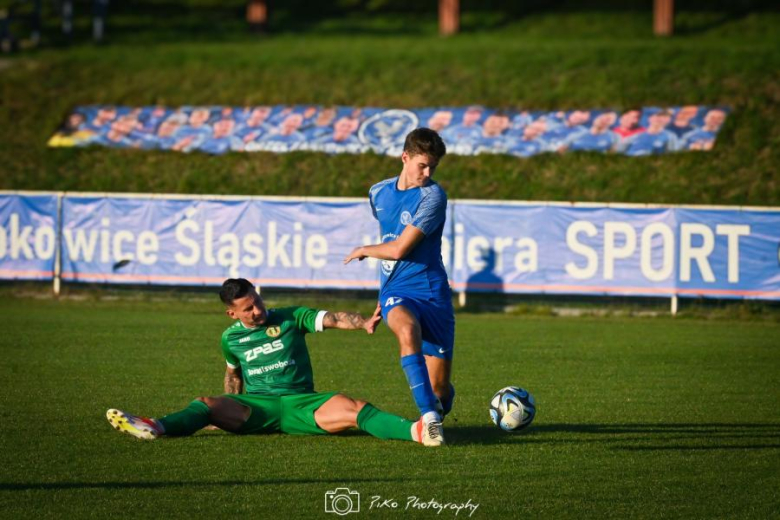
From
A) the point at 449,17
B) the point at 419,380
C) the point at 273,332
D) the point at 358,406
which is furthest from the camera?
the point at 449,17

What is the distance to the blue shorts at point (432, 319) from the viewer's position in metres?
7.81

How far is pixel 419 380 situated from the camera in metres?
7.46

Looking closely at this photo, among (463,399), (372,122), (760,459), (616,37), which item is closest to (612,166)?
(372,122)

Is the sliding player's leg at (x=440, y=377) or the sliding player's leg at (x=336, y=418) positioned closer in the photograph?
the sliding player's leg at (x=336, y=418)

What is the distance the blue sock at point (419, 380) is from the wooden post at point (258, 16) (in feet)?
97.7

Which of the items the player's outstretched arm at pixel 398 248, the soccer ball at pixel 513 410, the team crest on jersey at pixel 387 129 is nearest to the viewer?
the player's outstretched arm at pixel 398 248

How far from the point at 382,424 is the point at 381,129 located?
729 inches

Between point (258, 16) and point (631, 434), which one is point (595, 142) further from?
point (631, 434)

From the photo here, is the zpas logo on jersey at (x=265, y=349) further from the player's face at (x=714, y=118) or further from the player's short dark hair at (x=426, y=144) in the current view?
the player's face at (x=714, y=118)

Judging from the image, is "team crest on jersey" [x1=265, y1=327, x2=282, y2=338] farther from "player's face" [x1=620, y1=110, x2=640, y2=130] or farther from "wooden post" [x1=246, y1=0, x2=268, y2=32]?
"wooden post" [x1=246, y1=0, x2=268, y2=32]

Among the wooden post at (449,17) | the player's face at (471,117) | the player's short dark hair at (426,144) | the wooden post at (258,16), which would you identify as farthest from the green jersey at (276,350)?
the wooden post at (258,16)

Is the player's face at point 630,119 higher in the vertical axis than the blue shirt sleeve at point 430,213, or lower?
higher

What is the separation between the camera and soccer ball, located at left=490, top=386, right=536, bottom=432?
8008 millimetres
